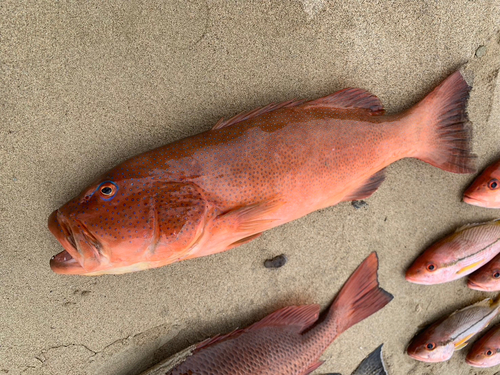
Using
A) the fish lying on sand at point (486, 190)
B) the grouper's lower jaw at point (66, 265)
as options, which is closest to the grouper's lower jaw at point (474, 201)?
the fish lying on sand at point (486, 190)

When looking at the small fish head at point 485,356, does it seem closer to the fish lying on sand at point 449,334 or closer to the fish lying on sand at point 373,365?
the fish lying on sand at point 449,334

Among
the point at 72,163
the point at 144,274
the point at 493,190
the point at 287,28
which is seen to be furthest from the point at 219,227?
the point at 493,190

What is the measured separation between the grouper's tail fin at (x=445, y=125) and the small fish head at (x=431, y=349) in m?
1.36

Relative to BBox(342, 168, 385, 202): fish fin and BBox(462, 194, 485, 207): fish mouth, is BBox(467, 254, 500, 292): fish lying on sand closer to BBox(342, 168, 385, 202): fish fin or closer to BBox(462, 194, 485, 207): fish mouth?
BBox(462, 194, 485, 207): fish mouth

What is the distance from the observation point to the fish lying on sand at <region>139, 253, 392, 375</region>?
6.62 ft

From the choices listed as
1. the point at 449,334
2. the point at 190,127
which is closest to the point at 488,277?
the point at 449,334

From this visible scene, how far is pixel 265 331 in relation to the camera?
2225 millimetres

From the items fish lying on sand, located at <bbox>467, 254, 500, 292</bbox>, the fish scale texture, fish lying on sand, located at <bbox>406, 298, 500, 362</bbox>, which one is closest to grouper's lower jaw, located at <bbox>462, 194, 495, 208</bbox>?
fish lying on sand, located at <bbox>467, 254, 500, 292</bbox>

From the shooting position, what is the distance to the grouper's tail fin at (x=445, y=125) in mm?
2170

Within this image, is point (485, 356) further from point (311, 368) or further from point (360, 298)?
point (311, 368)

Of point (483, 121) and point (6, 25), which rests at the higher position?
point (6, 25)

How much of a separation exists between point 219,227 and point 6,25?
4.73 ft

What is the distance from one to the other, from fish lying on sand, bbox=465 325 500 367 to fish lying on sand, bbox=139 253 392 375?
3.62 feet

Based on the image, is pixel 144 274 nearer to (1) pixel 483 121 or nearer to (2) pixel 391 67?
(2) pixel 391 67
